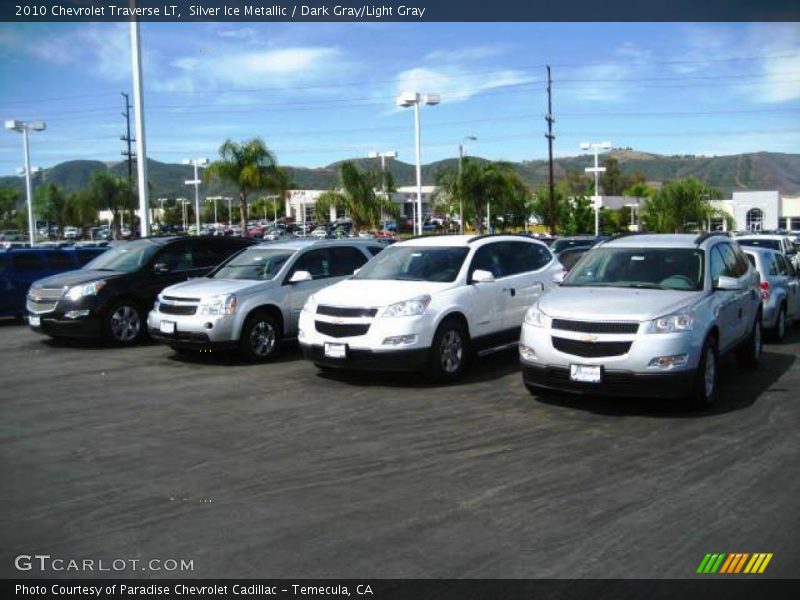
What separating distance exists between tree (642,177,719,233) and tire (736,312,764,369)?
149 feet

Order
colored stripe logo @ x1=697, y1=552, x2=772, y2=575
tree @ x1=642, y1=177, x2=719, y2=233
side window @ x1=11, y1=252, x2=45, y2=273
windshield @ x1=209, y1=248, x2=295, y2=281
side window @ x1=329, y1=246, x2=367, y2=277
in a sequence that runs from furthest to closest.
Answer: tree @ x1=642, y1=177, x2=719, y2=233 → side window @ x1=11, y1=252, x2=45, y2=273 → side window @ x1=329, y1=246, x2=367, y2=277 → windshield @ x1=209, y1=248, x2=295, y2=281 → colored stripe logo @ x1=697, y1=552, x2=772, y2=575

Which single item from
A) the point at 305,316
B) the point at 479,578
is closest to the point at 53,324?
the point at 305,316

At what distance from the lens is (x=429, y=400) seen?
866 cm

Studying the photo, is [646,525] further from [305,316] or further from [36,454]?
[305,316]

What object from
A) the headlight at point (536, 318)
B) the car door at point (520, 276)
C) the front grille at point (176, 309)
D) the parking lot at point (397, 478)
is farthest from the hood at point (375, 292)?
the front grille at point (176, 309)

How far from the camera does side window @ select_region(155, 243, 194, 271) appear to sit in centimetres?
1388

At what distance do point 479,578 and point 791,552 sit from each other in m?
1.87

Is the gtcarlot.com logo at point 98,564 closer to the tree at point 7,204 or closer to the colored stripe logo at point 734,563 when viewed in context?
the colored stripe logo at point 734,563

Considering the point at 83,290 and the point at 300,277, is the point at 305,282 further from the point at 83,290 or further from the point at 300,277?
the point at 83,290

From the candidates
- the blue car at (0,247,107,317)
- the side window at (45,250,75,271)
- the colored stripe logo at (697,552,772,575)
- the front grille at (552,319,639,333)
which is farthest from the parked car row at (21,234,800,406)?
the side window at (45,250,75,271)

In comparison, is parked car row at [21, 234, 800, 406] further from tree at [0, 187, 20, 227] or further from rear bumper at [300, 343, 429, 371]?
tree at [0, 187, 20, 227]

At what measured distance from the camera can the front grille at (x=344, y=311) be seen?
30.6 ft

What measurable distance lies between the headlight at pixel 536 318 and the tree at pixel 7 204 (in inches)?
3664

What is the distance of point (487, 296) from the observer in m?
10.2
